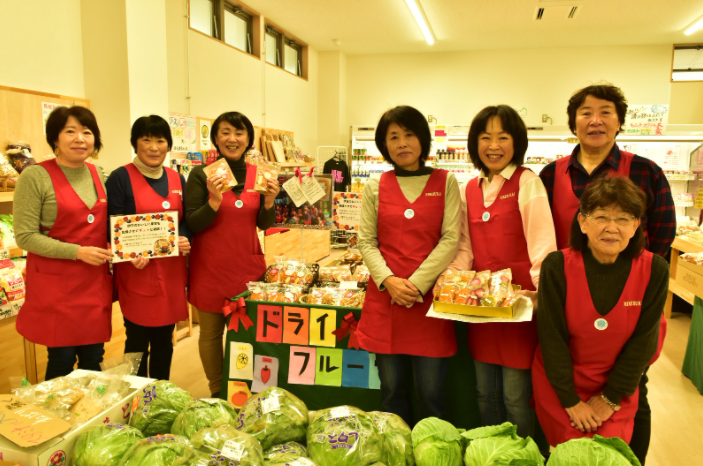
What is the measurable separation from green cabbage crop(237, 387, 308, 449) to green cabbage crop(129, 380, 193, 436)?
0.25 metres

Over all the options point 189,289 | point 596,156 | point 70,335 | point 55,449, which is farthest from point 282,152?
point 55,449

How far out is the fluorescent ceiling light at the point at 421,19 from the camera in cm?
664

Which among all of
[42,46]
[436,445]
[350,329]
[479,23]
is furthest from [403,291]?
[479,23]

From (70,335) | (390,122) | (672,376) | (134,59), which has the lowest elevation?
(672,376)

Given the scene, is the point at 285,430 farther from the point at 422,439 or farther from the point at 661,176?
the point at 661,176

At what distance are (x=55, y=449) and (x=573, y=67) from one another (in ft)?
33.9

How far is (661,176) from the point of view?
1876 mm

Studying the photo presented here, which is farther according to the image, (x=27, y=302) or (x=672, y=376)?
(x=672, y=376)

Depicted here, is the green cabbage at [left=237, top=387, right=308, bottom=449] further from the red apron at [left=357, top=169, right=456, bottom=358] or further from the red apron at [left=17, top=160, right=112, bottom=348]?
the red apron at [left=17, top=160, right=112, bottom=348]

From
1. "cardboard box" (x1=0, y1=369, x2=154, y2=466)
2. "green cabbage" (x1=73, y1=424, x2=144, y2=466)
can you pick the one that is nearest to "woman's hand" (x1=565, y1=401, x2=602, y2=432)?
"green cabbage" (x1=73, y1=424, x2=144, y2=466)

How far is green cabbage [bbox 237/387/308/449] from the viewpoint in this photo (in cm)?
116

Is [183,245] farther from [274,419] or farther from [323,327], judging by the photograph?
[274,419]

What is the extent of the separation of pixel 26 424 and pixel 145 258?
3.93 ft

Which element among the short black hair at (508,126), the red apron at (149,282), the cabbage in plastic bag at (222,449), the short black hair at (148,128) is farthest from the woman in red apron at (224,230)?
the cabbage in plastic bag at (222,449)
